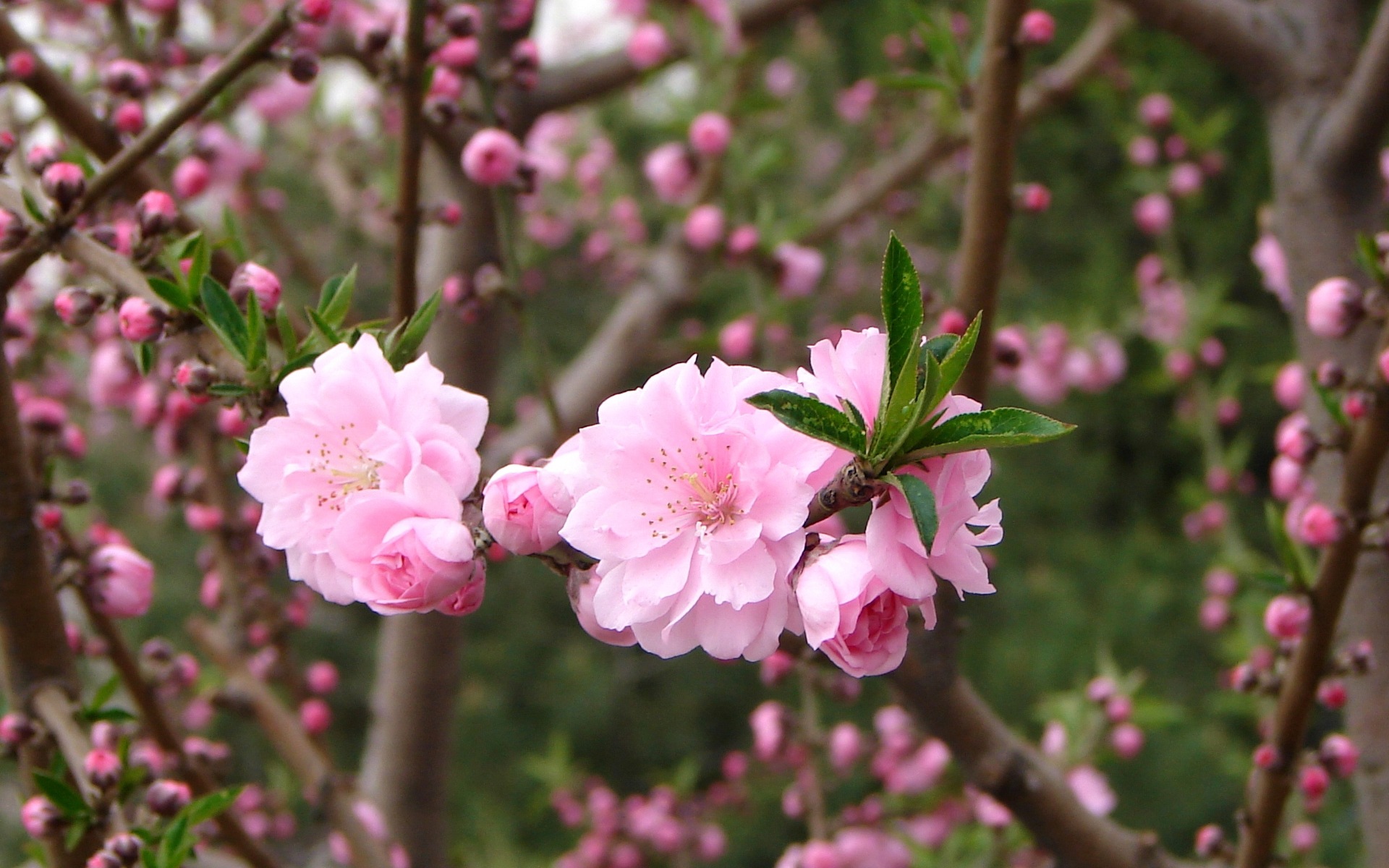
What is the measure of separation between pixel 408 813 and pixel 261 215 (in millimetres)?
1401

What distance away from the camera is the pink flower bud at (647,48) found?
7.50 ft

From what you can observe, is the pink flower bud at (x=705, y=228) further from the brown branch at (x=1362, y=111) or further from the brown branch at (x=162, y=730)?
the brown branch at (x=162, y=730)

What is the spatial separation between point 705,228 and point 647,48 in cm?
42

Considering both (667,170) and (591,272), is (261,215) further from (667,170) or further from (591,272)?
(591,272)

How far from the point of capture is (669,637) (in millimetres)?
619

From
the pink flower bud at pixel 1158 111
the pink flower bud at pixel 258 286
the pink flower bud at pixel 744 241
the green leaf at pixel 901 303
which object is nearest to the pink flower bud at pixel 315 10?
the pink flower bud at pixel 258 286

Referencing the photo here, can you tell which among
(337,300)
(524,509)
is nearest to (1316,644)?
(524,509)

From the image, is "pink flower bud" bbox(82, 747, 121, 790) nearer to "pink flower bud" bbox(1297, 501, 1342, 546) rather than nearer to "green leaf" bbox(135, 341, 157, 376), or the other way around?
"green leaf" bbox(135, 341, 157, 376)

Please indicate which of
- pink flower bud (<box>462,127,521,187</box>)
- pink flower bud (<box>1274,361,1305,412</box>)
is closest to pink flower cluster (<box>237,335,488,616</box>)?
pink flower bud (<box>462,127,521,187</box>)

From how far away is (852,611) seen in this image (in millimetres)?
590

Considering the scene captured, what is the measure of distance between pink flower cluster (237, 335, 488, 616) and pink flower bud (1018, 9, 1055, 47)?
2.60 feet

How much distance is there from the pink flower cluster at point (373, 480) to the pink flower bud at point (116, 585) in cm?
58

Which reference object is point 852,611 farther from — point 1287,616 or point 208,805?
point 1287,616

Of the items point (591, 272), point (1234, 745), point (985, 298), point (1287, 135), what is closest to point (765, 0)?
point (1287, 135)
